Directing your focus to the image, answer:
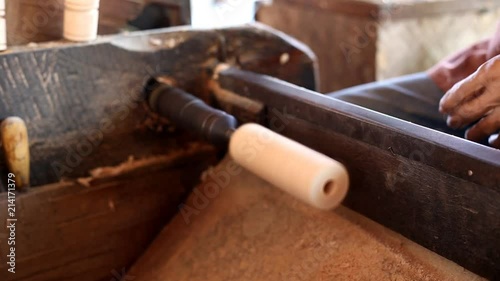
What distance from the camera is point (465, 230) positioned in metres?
0.69

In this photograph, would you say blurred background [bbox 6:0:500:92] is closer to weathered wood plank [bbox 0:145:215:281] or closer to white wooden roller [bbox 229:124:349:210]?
Answer: weathered wood plank [bbox 0:145:215:281]

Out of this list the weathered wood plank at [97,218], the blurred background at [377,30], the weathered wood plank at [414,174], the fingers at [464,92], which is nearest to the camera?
the weathered wood plank at [414,174]

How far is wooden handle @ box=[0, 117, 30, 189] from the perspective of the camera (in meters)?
0.86

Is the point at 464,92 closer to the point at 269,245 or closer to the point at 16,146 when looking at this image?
the point at 269,245

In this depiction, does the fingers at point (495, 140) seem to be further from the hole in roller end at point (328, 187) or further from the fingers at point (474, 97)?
the hole in roller end at point (328, 187)

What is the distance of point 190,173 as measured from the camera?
3.54 ft

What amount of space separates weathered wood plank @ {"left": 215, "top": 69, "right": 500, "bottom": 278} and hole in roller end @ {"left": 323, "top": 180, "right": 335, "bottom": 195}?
62 millimetres

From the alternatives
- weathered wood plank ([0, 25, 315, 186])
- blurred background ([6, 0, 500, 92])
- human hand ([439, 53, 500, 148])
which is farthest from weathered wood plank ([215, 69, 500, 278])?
blurred background ([6, 0, 500, 92])

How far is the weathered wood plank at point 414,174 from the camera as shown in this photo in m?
0.66

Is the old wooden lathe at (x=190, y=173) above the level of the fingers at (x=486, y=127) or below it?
below

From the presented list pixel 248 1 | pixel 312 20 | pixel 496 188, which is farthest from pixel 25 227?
pixel 248 1

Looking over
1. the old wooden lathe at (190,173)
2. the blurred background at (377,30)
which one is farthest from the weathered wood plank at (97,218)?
the blurred background at (377,30)

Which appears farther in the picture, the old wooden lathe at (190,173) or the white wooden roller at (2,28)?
the white wooden roller at (2,28)

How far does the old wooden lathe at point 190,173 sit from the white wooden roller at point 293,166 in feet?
0.21
